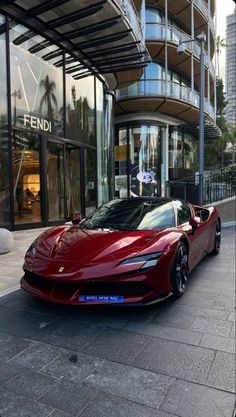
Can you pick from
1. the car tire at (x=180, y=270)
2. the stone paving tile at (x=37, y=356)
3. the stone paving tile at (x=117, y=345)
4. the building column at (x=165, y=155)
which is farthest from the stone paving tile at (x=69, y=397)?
the building column at (x=165, y=155)

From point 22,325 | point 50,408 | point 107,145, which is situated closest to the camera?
point 50,408

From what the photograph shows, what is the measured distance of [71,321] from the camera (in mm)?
3738

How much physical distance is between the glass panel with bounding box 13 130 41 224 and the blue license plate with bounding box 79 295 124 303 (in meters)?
6.66

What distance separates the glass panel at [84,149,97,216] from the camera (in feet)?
44.4

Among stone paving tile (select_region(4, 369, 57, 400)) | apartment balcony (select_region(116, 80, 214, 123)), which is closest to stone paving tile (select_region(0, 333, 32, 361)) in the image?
stone paving tile (select_region(4, 369, 57, 400))

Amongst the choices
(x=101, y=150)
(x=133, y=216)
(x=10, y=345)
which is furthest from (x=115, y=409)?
(x=101, y=150)

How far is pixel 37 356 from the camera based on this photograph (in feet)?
9.91

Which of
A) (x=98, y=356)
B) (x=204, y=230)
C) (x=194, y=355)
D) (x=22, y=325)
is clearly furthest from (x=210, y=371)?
(x=204, y=230)

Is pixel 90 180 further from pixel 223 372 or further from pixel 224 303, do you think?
pixel 223 372

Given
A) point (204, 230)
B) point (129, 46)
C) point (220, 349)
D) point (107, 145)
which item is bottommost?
point (220, 349)

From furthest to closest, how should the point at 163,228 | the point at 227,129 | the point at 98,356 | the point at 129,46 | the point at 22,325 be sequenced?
the point at 227,129 < the point at 129,46 < the point at 163,228 < the point at 22,325 < the point at 98,356

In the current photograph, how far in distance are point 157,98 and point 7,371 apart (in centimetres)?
1811

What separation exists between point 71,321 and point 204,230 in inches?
124

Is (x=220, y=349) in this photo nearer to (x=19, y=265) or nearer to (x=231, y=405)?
(x=231, y=405)
